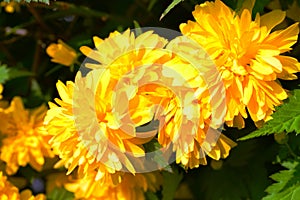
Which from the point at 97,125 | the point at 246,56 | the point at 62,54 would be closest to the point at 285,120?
the point at 246,56

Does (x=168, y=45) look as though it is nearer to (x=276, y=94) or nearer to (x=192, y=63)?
(x=192, y=63)

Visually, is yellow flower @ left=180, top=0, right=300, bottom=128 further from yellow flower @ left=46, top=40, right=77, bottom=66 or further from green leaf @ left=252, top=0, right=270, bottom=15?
yellow flower @ left=46, top=40, right=77, bottom=66

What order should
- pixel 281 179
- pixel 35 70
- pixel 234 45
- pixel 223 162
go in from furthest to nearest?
1. pixel 35 70
2. pixel 223 162
3. pixel 281 179
4. pixel 234 45

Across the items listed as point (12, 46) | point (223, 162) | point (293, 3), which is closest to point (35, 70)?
point (12, 46)

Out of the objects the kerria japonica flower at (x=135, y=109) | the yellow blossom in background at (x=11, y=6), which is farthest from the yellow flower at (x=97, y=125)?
the yellow blossom in background at (x=11, y=6)

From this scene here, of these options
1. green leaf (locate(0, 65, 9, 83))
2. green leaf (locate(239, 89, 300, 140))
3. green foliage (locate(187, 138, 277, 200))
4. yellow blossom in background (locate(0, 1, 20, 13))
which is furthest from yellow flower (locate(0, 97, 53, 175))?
green leaf (locate(239, 89, 300, 140))

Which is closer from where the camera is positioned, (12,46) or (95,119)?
(95,119)
